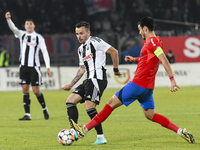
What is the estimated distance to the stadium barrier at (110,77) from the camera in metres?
17.9

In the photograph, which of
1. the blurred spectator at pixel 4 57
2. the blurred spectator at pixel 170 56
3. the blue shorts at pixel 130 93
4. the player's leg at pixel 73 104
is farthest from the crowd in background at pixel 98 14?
the blue shorts at pixel 130 93

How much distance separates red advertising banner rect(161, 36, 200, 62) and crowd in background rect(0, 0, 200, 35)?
3.25 meters

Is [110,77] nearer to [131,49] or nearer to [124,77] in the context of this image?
[124,77]

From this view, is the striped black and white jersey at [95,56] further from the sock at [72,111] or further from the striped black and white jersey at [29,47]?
the striped black and white jersey at [29,47]

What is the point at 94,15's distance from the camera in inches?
992

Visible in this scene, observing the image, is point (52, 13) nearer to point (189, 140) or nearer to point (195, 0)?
point (195, 0)

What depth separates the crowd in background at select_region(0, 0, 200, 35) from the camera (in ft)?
81.9

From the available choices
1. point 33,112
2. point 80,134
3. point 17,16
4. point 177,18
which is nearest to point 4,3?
point 17,16

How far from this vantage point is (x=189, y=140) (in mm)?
5863

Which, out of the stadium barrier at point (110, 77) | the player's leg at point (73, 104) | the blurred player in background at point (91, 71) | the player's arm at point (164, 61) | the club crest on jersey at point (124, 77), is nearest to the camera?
the player's arm at point (164, 61)

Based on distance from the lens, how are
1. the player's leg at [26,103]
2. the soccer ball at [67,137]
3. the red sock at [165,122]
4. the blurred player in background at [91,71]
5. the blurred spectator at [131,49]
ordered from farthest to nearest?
the blurred spectator at [131,49], the player's leg at [26,103], the blurred player in background at [91,71], the red sock at [165,122], the soccer ball at [67,137]

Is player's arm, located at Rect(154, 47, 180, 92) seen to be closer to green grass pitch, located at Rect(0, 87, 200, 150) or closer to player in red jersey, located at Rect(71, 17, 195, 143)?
player in red jersey, located at Rect(71, 17, 195, 143)

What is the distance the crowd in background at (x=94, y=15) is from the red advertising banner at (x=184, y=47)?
325cm

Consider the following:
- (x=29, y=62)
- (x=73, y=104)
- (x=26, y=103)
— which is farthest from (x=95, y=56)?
(x=26, y=103)
